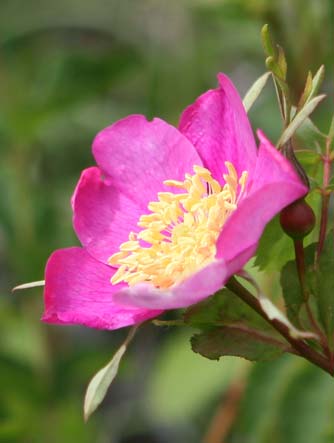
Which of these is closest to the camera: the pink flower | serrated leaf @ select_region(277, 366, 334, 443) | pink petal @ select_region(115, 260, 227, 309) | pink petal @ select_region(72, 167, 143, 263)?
pink petal @ select_region(115, 260, 227, 309)

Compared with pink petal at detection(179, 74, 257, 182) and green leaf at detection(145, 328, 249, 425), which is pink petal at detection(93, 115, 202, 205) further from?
green leaf at detection(145, 328, 249, 425)

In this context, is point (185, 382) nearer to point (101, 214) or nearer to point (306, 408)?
point (306, 408)

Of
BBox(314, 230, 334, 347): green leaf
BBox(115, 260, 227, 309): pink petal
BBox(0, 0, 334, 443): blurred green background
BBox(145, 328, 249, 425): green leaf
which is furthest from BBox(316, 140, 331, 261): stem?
BBox(145, 328, 249, 425): green leaf

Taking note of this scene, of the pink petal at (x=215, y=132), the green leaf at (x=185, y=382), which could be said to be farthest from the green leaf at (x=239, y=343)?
the green leaf at (x=185, y=382)

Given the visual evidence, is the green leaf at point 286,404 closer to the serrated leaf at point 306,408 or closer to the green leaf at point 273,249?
the serrated leaf at point 306,408

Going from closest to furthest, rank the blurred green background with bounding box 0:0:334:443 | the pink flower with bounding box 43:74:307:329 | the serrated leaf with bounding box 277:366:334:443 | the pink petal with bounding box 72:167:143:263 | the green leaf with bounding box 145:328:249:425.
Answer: the pink flower with bounding box 43:74:307:329
the pink petal with bounding box 72:167:143:263
the serrated leaf with bounding box 277:366:334:443
the blurred green background with bounding box 0:0:334:443
the green leaf with bounding box 145:328:249:425

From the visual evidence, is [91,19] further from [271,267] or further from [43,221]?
[271,267]

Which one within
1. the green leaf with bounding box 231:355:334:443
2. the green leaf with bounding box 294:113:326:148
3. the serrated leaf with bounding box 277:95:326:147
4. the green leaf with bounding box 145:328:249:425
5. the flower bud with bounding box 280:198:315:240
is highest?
the serrated leaf with bounding box 277:95:326:147
